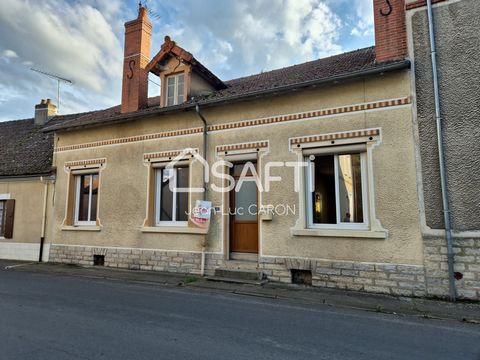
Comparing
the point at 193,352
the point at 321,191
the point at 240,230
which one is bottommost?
the point at 193,352

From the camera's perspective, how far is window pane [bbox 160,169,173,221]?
9828 millimetres

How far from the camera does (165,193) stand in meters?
9.95

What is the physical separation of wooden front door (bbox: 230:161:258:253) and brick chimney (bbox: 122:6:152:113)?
4.44 m

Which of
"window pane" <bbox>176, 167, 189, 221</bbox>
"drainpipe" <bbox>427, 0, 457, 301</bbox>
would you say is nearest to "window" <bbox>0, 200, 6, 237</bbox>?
"window pane" <bbox>176, 167, 189, 221</bbox>

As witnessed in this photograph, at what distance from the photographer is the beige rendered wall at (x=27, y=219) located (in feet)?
38.0

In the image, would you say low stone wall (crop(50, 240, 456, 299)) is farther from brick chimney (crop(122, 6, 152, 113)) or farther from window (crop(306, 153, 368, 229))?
brick chimney (crop(122, 6, 152, 113))

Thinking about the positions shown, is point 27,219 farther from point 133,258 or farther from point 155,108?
point 155,108

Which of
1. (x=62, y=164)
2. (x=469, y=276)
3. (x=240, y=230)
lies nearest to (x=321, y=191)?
(x=240, y=230)

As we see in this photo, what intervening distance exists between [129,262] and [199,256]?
7.82ft

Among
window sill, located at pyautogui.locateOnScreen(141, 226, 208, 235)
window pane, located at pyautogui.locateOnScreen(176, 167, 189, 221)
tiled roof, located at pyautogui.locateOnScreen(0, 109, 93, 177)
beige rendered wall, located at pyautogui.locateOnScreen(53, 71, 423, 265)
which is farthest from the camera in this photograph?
tiled roof, located at pyautogui.locateOnScreen(0, 109, 93, 177)

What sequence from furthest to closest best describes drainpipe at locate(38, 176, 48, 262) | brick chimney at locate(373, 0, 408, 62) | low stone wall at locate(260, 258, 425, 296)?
drainpipe at locate(38, 176, 48, 262) < brick chimney at locate(373, 0, 408, 62) < low stone wall at locate(260, 258, 425, 296)

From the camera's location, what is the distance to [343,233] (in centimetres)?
726

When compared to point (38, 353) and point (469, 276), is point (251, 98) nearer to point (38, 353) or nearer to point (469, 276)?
point (469, 276)

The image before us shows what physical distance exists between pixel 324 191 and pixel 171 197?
4.44 m
